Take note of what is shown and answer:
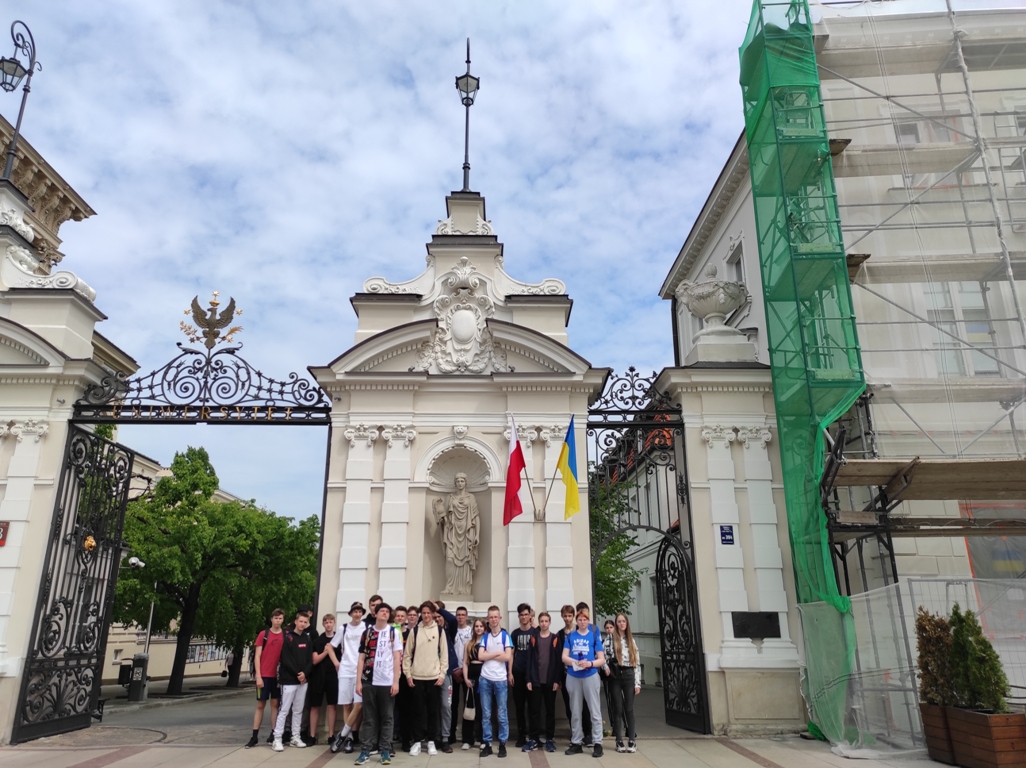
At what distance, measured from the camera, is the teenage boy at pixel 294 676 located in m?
9.34

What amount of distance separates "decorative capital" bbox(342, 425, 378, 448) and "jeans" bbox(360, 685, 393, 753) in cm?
364

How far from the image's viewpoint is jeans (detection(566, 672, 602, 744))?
8.92 m

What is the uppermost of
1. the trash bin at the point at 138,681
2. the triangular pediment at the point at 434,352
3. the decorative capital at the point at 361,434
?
the triangular pediment at the point at 434,352

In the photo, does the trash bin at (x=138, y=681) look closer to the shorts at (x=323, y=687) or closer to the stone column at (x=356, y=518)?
the stone column at (x=356, y=518)

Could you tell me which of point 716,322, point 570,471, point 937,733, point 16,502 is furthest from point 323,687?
point 716,322

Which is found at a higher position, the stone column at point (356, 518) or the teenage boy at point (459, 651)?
the stone column at point (356, 518)

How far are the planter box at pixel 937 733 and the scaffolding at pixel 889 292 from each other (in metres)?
0.56

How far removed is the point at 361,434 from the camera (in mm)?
11188

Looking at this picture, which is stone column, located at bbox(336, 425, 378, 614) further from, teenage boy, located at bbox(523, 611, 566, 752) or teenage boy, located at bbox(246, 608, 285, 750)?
teenage boy, located at bbox(523, 611, 566, 752)

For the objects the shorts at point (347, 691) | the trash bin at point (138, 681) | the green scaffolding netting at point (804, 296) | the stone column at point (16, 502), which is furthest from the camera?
the trash bin at point (138, 681)

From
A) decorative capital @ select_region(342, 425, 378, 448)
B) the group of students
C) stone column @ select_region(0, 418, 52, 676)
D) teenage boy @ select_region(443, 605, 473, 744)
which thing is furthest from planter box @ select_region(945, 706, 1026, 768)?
stone column @ select_region(0, 418, 52, 676)

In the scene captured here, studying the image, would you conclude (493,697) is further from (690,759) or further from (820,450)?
(820,450)

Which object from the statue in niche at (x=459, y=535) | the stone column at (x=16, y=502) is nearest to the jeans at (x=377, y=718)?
the statue in niche at (x=459, y=535)

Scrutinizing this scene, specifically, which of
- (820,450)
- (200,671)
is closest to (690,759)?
(820,450)
